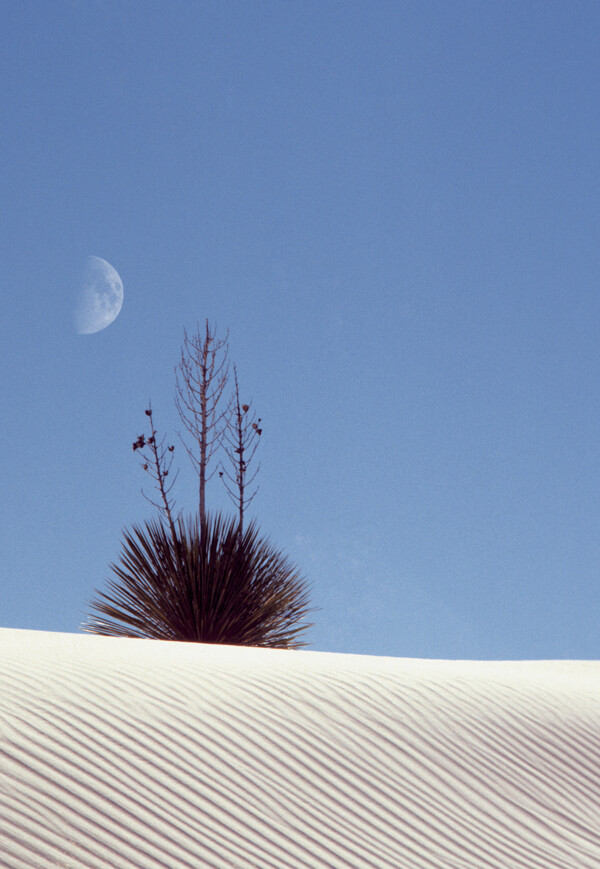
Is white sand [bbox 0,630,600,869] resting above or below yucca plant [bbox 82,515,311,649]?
below

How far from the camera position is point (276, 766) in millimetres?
3943

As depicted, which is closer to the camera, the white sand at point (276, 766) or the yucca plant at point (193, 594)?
the white sand at point (276, 766)

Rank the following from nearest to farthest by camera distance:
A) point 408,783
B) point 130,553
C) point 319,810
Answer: point 319,810, point 408,783, point 130,553

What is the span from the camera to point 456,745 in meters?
4.77

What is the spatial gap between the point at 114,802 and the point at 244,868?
0.51m

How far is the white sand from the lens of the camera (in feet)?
10.6

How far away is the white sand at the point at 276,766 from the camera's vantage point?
127 inches

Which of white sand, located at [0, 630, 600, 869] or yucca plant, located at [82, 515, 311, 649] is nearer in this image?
white sand, located at [0, 630, 600, 869]

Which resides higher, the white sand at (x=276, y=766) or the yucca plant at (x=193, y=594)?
the yucca plant at (x=193, y=594)

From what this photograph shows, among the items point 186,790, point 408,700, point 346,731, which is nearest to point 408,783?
point 346,731

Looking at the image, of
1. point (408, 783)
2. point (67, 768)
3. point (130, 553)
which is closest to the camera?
point (67, 768)

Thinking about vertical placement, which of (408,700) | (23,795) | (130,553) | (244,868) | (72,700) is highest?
(130,553)

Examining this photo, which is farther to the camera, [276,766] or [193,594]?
[193,594]

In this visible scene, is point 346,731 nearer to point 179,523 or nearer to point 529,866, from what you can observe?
point 529,866
